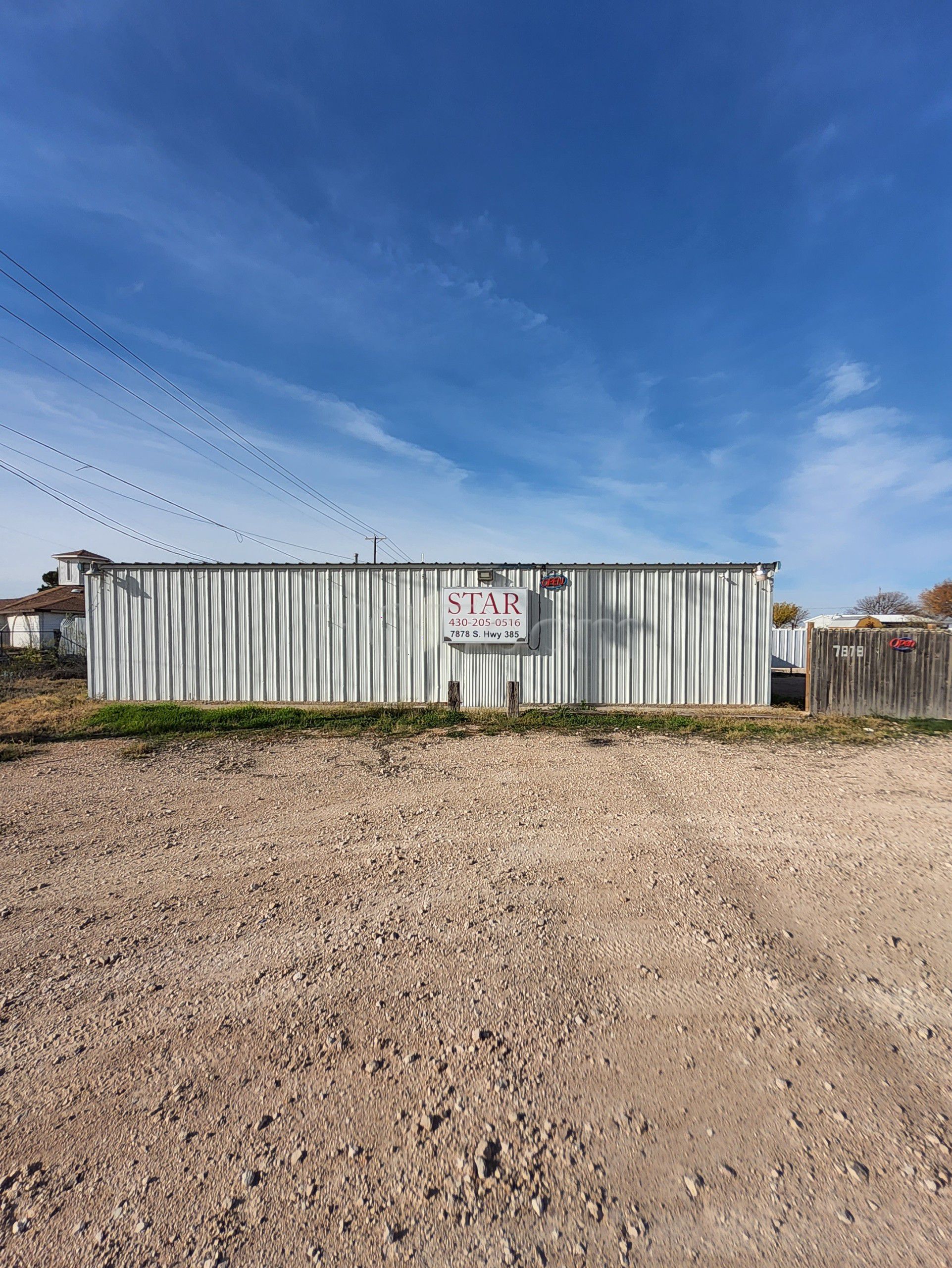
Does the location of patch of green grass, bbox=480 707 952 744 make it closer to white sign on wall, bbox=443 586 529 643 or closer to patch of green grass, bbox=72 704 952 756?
patch of green grass, bbox=72 704 952 756

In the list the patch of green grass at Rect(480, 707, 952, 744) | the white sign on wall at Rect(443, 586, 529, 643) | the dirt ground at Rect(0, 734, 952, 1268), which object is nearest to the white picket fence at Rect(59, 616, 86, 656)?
the white sign on wall at Rect(443, 586, 529, 643)

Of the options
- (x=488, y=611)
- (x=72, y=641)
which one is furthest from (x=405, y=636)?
(x=72, y=641)

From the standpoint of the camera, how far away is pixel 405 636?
11.4 meters

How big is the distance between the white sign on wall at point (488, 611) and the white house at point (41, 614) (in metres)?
23.6

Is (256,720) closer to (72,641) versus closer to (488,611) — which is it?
(488,611)

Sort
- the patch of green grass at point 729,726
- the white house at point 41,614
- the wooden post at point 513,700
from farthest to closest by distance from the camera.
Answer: the white house at point 41,614 → the wooden post at point 513,700 → the patch of green grass at point 729,726

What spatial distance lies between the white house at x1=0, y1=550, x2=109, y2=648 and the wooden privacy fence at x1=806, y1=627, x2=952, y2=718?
30.6m

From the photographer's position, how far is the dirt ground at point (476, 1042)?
1656 mm

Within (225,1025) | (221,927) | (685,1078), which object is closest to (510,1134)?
(685,1078)

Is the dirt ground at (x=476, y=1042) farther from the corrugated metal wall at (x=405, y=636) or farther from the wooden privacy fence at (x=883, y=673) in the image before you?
the corrugated metal wall at (x=405, y=636)

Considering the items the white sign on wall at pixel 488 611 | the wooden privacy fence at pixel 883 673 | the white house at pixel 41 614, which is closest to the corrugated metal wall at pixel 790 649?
the wooden privacy fence at pixel 883 673

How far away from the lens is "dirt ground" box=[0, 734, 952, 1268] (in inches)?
65.2

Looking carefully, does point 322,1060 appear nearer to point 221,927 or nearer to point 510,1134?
point 510,1134

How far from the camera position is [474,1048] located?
91.6 inches
